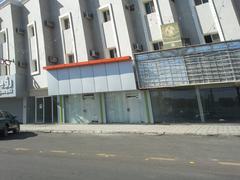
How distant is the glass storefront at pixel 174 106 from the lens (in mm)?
16547

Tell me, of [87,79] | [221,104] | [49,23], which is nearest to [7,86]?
[49,23]

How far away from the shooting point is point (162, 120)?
56.0 feet

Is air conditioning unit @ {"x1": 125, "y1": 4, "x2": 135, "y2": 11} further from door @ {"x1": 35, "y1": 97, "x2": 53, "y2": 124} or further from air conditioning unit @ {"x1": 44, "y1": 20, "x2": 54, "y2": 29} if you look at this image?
door @ {"x1": 35, "y1": 97, "x2": 53, "y2": 124}

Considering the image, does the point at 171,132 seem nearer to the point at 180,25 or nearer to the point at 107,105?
the point at 107,105

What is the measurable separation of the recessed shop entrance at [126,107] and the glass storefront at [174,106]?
0.95m

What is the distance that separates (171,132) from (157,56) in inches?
221

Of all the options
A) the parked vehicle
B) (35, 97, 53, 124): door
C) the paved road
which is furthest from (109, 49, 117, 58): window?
the paved road

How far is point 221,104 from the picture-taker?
1589cm

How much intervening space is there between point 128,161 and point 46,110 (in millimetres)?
16195

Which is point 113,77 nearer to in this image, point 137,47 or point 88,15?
point 137,47

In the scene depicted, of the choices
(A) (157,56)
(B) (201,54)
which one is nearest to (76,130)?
(A) (157,56)

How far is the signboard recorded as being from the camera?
15.4m

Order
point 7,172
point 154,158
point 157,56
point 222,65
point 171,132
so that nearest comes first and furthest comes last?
point 7,172
point 154,158
point 171,132
point 222,65
point 157,56

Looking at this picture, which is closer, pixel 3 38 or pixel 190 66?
pixel 190 66
